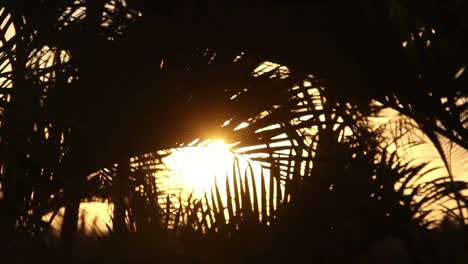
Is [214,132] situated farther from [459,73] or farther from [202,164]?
[459,73]

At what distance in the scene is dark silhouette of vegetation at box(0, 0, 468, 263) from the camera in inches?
83.0

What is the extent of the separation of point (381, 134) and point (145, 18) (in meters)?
1.40

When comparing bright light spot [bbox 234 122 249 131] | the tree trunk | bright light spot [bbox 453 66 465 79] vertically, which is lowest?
the tree trunk

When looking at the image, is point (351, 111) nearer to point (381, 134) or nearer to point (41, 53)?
point (381, 134)

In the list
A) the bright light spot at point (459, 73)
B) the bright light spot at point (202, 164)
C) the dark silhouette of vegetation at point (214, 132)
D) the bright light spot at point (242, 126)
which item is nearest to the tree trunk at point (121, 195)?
the dark silhouette of vegetation at point (214, 132)

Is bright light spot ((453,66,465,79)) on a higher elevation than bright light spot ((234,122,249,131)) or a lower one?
lower

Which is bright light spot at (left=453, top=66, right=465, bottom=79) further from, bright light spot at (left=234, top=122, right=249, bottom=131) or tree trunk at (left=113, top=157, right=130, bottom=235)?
tree trunk at (left=113, top=157, right=130, bottom=235)

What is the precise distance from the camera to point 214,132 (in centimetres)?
288

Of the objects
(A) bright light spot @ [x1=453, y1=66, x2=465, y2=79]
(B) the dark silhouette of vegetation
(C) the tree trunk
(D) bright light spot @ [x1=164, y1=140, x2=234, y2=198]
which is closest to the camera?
(A) bright light spot @ [x1=453, y1=66, x2=465, y2=79]

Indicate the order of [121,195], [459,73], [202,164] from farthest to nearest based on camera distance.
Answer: [202,164] → [121,195] → [459,73]

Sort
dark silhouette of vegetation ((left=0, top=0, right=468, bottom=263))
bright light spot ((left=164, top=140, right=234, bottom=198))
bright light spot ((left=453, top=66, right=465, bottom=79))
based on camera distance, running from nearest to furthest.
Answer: bright light spot ((left=453, top=66, right=465, bottom=79)) < dark silhouette of vegetation ((left=0, top=0, right=468, bottom=263)) < bright light spot ((left=164, top=140, right=234, bottom=198))

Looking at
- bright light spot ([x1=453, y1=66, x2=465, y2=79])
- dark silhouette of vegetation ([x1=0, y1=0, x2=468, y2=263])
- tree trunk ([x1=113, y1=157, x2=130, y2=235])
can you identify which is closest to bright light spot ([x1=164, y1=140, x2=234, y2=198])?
dark silhouette of vegetation ([x1=0, y1=0, x2=468, y2=263])

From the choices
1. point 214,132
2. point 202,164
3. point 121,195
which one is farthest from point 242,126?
point 121,195

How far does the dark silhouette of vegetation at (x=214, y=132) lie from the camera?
211 cm
